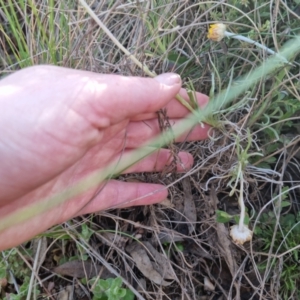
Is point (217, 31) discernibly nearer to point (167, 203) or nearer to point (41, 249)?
point (167, 203)

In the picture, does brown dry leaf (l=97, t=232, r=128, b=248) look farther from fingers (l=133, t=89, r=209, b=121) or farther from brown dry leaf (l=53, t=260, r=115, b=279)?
fingers (l=133, t=89, r=209, b=121)

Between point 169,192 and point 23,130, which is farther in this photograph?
point 169,192

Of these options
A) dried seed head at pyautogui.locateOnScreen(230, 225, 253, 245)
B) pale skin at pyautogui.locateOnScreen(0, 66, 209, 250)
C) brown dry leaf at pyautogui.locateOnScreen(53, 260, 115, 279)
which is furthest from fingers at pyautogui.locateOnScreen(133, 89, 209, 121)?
brown dry leaf at pyautogui.locateOnScreen(53, 260, 115, 279)

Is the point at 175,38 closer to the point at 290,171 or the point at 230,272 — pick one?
the point at 290,171

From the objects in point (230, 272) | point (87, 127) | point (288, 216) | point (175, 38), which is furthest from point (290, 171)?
point (87, 127)

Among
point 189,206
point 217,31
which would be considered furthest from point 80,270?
point 217,31

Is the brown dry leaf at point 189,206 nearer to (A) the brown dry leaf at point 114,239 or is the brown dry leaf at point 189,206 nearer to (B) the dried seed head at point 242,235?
(A) the brown dry leaf at point 114,239
